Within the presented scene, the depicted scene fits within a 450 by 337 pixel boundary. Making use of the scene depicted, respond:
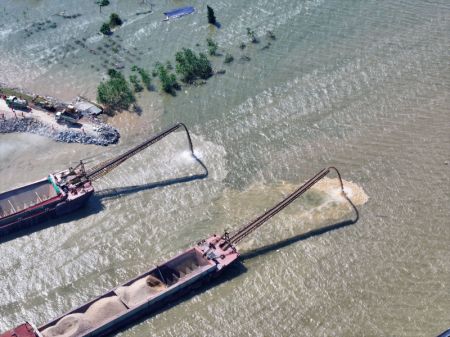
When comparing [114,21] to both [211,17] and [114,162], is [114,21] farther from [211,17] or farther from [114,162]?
[114,162]

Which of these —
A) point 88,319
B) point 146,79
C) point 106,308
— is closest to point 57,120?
point 146,79

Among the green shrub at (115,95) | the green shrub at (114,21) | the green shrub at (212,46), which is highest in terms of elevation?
the green shrub at (114,21)

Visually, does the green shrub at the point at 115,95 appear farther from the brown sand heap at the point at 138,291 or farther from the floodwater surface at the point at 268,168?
the brown sand heap at the point at 138,291

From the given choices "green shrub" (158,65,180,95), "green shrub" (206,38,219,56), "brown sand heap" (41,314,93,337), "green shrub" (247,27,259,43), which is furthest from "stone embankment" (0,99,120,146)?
"green shrub" (247,27,259,43)

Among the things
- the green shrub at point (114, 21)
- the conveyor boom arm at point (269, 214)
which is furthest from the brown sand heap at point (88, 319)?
the green shrub at point (114, 21)

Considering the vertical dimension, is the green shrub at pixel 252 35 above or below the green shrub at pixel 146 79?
below

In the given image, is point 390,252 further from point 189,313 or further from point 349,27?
point 349,27

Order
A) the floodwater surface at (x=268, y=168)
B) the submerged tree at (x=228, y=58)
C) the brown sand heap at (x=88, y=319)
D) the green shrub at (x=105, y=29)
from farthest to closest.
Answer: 1. the green shrub at (x=105, y=29)
2. the submerged tree at (x=228, y=58)
3. the floodwater surface at (x=268, y=168)
4. the brown sand heap at (x=88, y=319)

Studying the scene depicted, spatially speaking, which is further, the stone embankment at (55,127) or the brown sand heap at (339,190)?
the stone embankment at (55,127)
